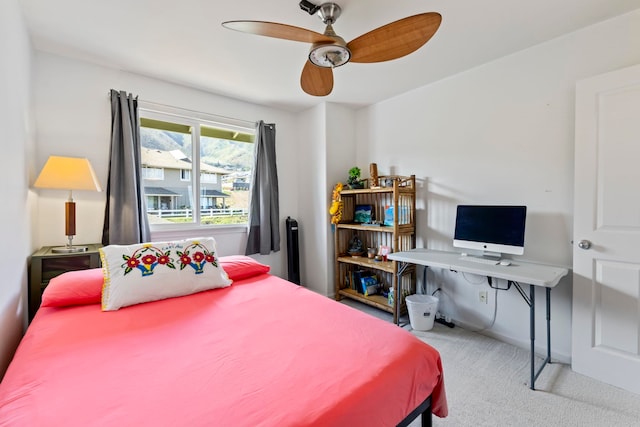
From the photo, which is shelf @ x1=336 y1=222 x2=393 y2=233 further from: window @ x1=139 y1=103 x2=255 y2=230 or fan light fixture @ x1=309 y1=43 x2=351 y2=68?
fan light fixture @ x1=309 y1=43 x2=351 y2=68

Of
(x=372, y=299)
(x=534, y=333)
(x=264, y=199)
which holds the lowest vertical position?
(x=372, y=299)

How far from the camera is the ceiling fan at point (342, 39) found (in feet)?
4.75

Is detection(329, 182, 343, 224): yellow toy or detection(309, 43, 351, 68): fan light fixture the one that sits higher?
detection(309, 43, 351, 68): fan light fixture

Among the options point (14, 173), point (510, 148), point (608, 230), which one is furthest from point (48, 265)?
→ point (608, 230)

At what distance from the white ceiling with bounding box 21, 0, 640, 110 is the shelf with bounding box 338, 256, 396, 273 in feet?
6.28

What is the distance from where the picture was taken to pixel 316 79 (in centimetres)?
207

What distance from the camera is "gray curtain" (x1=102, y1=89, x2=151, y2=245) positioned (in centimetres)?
256

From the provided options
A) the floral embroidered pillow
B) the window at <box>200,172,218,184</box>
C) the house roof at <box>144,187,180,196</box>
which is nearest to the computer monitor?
the floral embroidered pillow

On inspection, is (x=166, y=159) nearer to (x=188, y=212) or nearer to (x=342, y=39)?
(x=188, y=212)

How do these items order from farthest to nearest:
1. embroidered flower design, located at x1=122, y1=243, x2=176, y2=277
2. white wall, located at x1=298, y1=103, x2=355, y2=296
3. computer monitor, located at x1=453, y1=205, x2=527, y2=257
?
white wall, located at x1=298, y1=103, x2=355, y2=296
computer monitor, located at x1=453, y1=205, x2=527, y2=257
embroidered flower design, located at x1=122, y1=243, x2=176, y2=277

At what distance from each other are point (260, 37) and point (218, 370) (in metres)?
2.18

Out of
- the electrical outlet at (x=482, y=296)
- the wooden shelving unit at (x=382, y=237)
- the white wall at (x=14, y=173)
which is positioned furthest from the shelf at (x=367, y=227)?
the white wall at (x=14, y=173)

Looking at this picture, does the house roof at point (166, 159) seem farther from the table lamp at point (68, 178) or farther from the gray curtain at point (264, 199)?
the table lamp at point (68, 178)

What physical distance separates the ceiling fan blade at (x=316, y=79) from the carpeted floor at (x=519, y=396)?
2.27 meters
